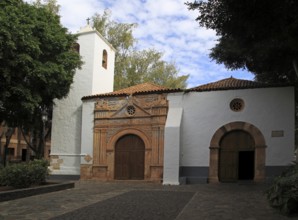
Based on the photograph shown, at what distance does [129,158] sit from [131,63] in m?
13.3

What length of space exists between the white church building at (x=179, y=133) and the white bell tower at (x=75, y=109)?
61mm

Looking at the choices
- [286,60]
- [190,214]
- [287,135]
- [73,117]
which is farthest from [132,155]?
[190,214]

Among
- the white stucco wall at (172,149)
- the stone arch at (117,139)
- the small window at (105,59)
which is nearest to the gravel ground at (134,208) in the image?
the white stucco wall at (172,149)

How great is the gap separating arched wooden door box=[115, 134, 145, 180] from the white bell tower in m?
2.49

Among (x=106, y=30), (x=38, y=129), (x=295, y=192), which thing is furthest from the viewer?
(x=106, y=30)

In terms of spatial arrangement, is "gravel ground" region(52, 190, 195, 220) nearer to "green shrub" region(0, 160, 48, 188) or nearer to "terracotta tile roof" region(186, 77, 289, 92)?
"green shrub" region(0, 160, 48, 188)

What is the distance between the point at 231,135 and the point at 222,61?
3.96 m

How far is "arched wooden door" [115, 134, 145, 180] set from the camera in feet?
69.5

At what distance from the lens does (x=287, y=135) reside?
18609 millimetres

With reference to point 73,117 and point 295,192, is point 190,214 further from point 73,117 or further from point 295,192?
point 73,117

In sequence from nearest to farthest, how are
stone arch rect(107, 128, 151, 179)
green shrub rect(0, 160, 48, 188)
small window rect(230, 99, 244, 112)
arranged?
green shrub rect(0, 160, 48, 188) < small window rect(230, 99, 244, 112) < stone arch rect(107, 128, 151, 179)

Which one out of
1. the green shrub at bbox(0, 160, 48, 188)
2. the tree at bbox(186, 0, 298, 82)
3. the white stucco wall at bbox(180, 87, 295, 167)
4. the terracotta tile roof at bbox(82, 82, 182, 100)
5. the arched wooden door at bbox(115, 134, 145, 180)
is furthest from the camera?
the arched wooden door at bbox(115, 134, 145, 180)

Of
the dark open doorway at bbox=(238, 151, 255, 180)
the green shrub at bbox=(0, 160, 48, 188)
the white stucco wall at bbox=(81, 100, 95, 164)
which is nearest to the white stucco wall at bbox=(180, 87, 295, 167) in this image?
the dark open doorway at bbox=(238, 151, 255, 180)

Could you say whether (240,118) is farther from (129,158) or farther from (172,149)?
(129,158)
